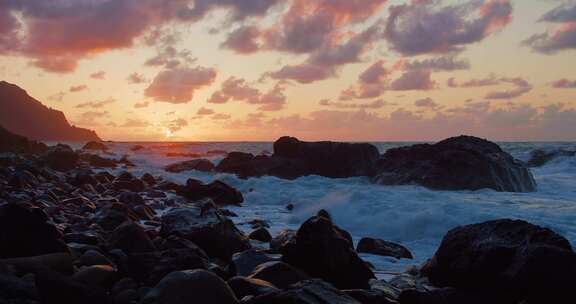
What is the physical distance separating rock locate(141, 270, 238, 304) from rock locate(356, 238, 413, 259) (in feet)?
15.0

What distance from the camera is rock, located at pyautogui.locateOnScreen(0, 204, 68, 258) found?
A: 5219 millimetres

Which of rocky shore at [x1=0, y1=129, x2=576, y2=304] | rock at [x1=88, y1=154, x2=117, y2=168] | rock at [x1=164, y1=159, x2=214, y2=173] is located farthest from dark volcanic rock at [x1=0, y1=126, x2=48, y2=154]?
rocky shore at [x1=0, y1=129, x2=576, y2=304]

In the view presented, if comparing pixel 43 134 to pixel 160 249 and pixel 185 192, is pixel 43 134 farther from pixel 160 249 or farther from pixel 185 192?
pixel 160 249

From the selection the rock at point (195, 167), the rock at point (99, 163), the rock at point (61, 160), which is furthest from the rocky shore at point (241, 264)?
the rock at point (99, 163)

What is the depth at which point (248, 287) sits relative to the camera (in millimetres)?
4605

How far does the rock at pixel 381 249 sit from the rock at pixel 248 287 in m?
4.01

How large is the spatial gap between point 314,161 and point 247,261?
63.3ft

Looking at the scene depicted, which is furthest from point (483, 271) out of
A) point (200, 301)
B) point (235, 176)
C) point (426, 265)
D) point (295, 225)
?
point (235, 176)

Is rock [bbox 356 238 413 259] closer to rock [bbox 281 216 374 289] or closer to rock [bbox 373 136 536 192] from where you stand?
rock [bbox 281 216 374 289]

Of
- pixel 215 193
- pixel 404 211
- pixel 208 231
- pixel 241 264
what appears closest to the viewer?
pixel 241 264

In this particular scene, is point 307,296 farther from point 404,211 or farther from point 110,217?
point 404,211

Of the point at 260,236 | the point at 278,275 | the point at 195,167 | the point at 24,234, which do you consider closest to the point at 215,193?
the point at 260,236

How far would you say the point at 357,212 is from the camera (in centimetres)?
1279

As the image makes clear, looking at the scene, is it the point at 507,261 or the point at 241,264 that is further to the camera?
the point at 241,264
